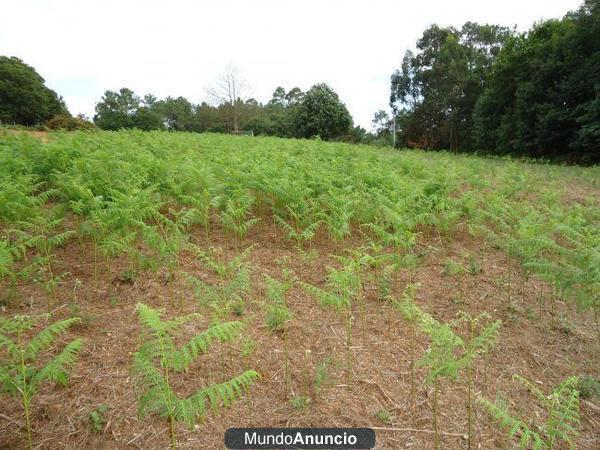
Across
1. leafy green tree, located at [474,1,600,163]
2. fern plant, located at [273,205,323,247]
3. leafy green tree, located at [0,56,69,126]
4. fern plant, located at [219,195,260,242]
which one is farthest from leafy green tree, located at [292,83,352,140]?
fern plant, located at [219,195,260,242]

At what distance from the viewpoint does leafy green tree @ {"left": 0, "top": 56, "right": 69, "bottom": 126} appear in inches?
1567

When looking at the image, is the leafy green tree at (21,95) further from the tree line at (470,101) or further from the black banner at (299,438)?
the black banner at (299,438)

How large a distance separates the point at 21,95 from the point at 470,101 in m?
45.7

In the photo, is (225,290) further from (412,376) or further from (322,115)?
(322,115)

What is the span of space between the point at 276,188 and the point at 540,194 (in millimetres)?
6502

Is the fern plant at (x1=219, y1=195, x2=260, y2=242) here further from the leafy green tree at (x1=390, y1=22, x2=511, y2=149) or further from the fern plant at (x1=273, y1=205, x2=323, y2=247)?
the leafy green tree at (x1=390, y1=22, x2=511, y2=149)

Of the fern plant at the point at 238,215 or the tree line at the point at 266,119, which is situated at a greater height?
the tree line at the point at 266,119

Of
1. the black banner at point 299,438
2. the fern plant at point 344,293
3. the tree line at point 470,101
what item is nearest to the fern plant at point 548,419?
the black banner at point 299,438

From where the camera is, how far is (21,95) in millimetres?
40906

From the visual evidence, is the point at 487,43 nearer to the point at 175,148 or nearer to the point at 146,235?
the point at 175,148

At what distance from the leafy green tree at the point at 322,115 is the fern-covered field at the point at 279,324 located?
1170 inches

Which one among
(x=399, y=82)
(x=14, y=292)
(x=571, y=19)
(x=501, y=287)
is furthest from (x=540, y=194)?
(x=399, y=82)

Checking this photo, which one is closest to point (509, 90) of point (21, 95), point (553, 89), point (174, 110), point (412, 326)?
point (553, 89)

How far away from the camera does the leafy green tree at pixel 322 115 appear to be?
34.6m
